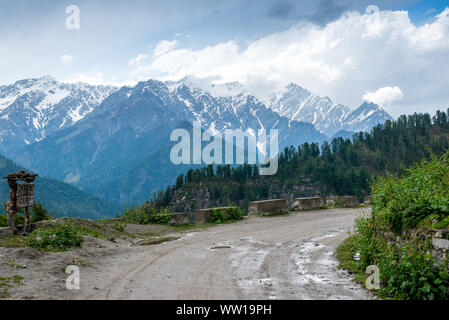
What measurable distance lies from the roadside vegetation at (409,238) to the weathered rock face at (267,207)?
11.4 metres

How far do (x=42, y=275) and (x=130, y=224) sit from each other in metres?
9.50

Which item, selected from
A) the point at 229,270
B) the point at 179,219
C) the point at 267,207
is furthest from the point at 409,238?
the point at 267,207

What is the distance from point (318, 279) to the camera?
780cm

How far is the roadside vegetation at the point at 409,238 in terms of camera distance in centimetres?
613

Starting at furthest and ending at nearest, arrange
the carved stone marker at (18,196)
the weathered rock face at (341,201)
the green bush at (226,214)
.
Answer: the weathered rock face at (341,201) < the green bush at (226,214) < the carved stone marker at (18,196)

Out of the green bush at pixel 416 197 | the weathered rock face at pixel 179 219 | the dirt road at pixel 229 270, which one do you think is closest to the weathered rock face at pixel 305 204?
the weathered rock face at pixel 179 219

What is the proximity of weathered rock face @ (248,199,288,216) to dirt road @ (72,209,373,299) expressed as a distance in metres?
6.66

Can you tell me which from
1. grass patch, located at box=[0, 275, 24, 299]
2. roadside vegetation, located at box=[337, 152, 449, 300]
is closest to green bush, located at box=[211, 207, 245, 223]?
roadside vegetation, located at box=[337, 152, 449, 300]

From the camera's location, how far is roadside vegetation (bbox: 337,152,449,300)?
6.13 m

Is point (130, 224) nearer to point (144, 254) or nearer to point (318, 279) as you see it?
point (144, 254)

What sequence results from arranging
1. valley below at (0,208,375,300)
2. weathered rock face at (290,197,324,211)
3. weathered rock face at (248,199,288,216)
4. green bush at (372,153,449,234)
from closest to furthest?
valley below at (0,208,375,300), green bush at (372,153,449,234), weathered rock face at (248,199,288,216), weathered rock face at (290,197,324,211)

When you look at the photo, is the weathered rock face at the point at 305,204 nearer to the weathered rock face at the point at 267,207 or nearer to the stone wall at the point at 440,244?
the weathered rock face at the point at 267,207

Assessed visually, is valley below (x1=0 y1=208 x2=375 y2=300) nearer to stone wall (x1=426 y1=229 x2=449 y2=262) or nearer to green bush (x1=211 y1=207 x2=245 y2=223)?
stone wall (x1=426 y1=229 x2=449 y2=262)
